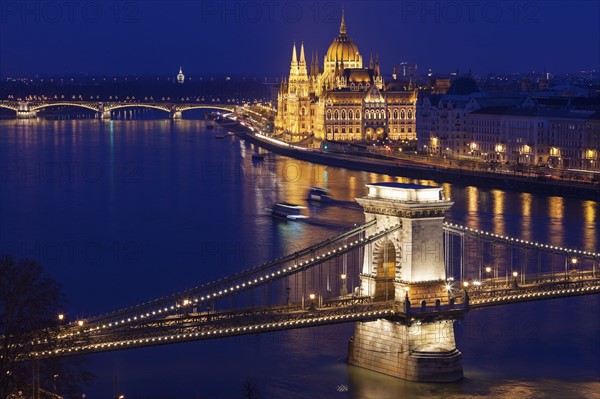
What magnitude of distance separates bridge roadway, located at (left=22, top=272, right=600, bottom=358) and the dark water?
2.28ft

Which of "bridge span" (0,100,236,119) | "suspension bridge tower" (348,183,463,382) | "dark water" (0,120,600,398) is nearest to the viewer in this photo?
"suspension bridge tower" (348,183,463,382)

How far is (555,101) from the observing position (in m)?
47.0

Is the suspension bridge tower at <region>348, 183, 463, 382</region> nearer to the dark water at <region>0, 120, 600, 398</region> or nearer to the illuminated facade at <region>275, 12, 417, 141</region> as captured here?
the dark water at <region>0, 120, 600, 398</region>

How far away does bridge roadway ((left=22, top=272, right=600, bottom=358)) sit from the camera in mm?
12484

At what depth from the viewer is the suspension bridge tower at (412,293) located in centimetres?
1382

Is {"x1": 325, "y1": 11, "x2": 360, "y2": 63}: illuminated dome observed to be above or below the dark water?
above

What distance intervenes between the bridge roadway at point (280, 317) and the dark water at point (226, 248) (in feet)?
2.28

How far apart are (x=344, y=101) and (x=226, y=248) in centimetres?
3605

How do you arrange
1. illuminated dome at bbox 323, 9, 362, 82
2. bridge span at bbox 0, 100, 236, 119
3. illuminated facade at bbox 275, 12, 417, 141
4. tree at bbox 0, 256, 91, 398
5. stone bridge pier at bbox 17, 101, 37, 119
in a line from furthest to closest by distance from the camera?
1. stone bridge pier at bbox 17, 101, 37, 119
2. bridge span at bbox 0, 100, 236, 119
3. illuminated dome at bbox 323, 9, 362, 82
4. illuminated facade at bbox 275, 12, 417, 141
5. tree at bbox 0, 256, 91, 398

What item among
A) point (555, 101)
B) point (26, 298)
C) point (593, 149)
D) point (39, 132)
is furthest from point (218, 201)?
point (39, 132)

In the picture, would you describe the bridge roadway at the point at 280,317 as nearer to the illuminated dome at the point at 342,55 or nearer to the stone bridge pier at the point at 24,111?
the illuminated dome at the point at 342,55
